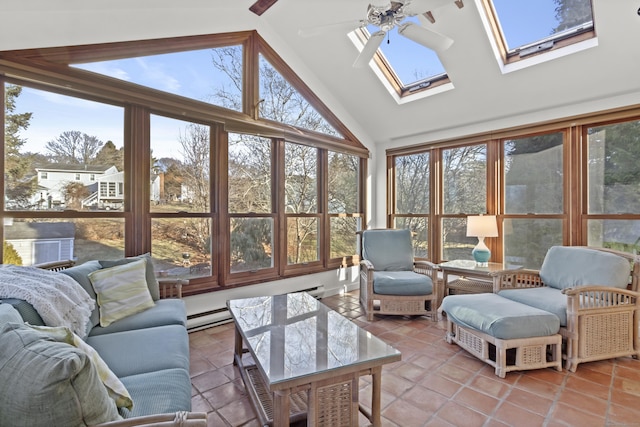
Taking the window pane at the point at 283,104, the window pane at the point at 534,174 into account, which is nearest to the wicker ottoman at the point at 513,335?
the window pane at the point at 534,174

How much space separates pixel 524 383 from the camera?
2309 mm

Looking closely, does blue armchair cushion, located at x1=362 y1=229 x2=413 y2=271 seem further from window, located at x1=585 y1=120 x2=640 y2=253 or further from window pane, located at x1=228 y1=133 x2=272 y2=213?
window, located at x1=585 y1=120 x2=640 y2=253

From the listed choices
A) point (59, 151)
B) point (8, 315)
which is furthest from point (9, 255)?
point (8, 315)

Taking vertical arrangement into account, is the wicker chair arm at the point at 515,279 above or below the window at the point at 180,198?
below

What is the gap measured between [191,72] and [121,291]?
7.52ft

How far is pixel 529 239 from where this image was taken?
3924 mm

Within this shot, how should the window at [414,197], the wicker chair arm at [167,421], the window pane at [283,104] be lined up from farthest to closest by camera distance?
the window at [414,197], the window pane at [283,104], the wicker chair arm at [167,421]

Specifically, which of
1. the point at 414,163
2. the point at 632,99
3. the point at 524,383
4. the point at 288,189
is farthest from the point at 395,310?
the point at 632,99

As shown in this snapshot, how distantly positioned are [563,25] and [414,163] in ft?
7.85

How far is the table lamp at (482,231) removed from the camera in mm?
3811

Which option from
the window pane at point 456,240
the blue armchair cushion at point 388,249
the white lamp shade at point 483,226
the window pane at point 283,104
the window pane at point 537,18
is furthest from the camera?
the window pane at point 456,240

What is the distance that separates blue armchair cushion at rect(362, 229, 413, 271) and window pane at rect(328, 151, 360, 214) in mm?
763

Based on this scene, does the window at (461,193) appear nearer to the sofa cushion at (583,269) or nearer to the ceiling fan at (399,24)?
the sofa cushion at (583,269)

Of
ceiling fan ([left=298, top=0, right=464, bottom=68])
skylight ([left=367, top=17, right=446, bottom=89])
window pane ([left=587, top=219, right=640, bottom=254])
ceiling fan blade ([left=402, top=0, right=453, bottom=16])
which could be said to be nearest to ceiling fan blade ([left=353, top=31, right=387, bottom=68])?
ceiling fan ([left=298, top=0, right=464, bottom=68])
